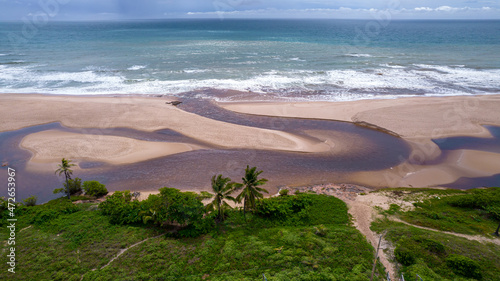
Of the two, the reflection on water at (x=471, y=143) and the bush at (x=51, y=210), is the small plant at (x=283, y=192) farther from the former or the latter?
the reflection on water at (x=471, y=143)

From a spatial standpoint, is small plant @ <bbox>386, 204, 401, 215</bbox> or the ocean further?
the ocean

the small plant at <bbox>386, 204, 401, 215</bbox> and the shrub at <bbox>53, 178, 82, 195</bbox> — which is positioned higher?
the shrub at <bbox>53, 178, 82, 195</bbox>

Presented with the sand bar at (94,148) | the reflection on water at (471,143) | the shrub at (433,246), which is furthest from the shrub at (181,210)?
the reflection on water at (471,143)

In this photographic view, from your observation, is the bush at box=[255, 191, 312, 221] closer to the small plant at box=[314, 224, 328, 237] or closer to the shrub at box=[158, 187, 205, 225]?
the small plant at box=[314, 224, 328, 237]

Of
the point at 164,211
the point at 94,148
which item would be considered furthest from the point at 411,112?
the point at 94,148

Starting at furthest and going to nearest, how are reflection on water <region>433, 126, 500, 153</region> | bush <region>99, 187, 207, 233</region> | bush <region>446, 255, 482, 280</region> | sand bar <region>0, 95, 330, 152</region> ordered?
sand bar <region>0, 95, 330, 152</region>, reflection on water <region>433, 126, 500, 153</region>, bush <region>99, 187, 207, 233</region>, bush <region>446, 255, 482, 280</region>

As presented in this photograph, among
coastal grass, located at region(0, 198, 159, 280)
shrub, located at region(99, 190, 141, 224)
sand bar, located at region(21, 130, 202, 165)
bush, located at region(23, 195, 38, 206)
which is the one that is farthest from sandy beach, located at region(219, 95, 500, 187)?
bush, located at region(23, 195, 38, 206)

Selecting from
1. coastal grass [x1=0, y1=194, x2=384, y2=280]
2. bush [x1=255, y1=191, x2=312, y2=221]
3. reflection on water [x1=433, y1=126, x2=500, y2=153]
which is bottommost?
coastal grass [x1=0, y1=194, x2=384, y2=280]
